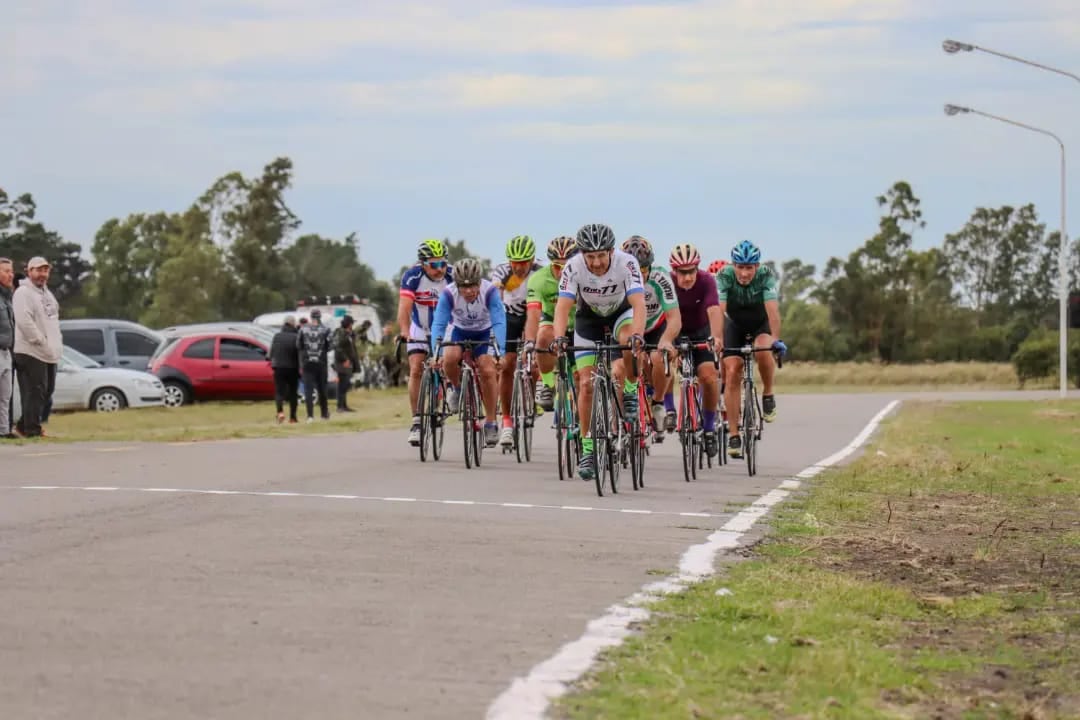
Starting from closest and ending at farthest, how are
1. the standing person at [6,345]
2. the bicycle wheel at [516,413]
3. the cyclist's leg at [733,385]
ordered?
the cyclist's leg at [733,385] < the bicycle wheel at [516,413] < the standing person at [6,345]

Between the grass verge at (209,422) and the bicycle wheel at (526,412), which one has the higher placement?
the bicycle wheel at (526,412)

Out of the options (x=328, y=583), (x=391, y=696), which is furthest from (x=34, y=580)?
(x=391, y=696)

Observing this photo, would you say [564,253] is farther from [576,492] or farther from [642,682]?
[642,682]

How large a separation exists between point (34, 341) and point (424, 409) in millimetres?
5555

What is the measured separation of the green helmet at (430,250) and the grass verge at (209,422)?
4.77 meters

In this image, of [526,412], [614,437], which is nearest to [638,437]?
[614,437]

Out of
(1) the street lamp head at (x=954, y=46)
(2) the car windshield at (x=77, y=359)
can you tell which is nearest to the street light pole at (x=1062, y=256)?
(1) the street lamp head at (x=954, y=46)

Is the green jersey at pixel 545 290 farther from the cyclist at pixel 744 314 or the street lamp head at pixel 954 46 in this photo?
the street lamp head at pixel 954 46

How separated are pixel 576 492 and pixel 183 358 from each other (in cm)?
2315

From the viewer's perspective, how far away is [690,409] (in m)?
16.1

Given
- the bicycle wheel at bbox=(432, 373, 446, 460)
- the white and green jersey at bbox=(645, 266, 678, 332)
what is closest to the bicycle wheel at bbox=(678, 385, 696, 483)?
the white and green jersey at bbox=(645, 266, 678, 332)

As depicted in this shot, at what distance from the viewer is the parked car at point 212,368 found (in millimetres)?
35406

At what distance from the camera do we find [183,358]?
35531 mm

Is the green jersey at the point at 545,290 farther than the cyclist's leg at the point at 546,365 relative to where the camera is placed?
Yes
